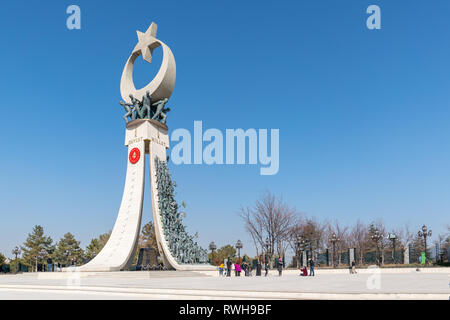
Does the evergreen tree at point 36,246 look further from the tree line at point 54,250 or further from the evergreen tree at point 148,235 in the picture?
the evergreen tree at point 148,235

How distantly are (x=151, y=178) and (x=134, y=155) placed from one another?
6.76 feet

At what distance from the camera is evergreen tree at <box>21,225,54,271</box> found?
61719 millimetres

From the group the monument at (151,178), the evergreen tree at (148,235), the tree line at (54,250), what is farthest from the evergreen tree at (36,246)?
the monument at (151,178)

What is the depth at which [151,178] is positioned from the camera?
27.7 metres

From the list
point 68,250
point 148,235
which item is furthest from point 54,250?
point 148,235

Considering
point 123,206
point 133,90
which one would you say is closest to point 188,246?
point 123,206

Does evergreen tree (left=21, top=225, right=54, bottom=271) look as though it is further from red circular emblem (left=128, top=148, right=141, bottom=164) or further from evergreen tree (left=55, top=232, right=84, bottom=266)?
red circular emblem (left=128, top=148, right=141, bottom=164)

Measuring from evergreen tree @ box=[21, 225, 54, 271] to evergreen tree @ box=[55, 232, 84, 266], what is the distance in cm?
188

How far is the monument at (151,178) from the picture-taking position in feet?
84.1

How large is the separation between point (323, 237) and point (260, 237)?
2228cm

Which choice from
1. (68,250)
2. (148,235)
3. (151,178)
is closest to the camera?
(151,178)

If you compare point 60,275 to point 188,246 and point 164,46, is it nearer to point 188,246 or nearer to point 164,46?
point 188,246

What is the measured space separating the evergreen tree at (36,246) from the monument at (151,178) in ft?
139

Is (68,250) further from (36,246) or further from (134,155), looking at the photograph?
(134,155)
